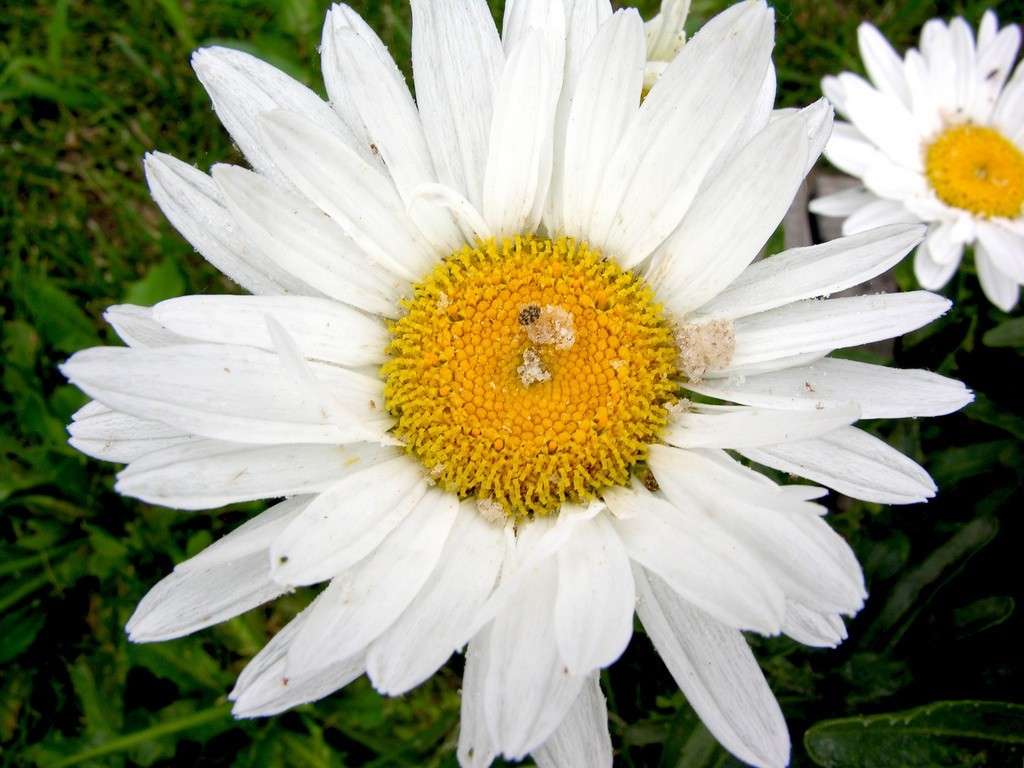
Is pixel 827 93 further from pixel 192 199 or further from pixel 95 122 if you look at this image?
pixel 95 122

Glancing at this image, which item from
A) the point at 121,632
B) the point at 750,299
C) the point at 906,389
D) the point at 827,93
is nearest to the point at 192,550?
the point at 121,632

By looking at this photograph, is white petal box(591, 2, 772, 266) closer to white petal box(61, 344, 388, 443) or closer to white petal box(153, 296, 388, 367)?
white petal box(153, 296, 388, 367)

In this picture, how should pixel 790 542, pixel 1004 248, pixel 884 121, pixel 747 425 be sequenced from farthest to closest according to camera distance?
pixel 884 121 < pixel 1004 248 < pixel 747 425 < pixel 790 542

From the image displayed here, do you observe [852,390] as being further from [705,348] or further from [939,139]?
[939,139]

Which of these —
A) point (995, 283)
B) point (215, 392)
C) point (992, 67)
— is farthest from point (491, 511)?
point (992, 67)

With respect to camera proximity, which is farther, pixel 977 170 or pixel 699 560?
pixel 977 170

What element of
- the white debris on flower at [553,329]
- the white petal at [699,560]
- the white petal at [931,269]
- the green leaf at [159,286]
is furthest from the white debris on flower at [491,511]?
the white petal at [931,269]
